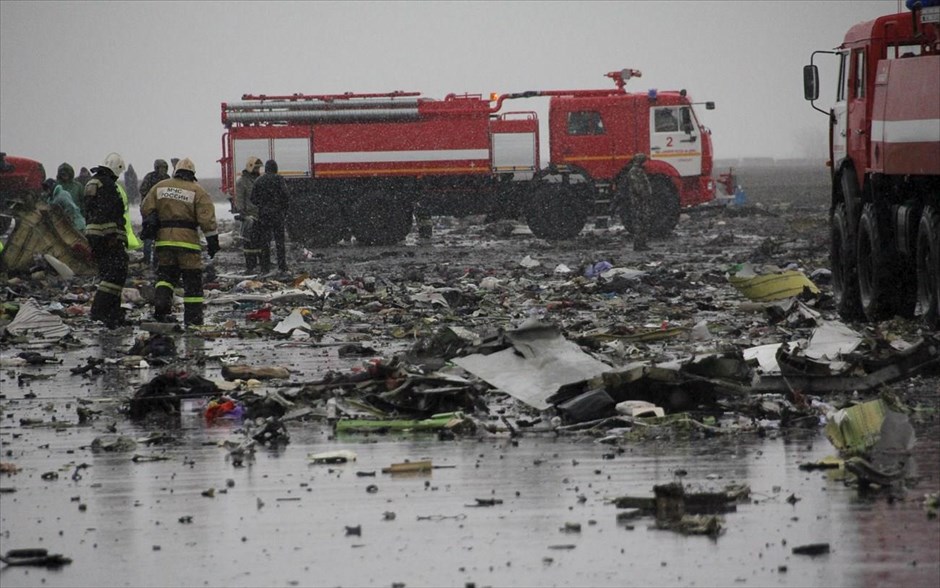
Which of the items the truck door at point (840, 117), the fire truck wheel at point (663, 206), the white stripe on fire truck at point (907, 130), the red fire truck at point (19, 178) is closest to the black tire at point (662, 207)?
the fire truck wheel at point (663, 206)

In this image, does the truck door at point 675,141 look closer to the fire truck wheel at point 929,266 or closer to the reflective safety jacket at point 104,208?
the reflective safety jacket at point 104,208

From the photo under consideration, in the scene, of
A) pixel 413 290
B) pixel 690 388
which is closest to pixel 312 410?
pixel 690 388

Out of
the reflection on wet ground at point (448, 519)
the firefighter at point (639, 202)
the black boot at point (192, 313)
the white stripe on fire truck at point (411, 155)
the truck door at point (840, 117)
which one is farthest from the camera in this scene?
the white stripe on fire truck at point (411, 155)

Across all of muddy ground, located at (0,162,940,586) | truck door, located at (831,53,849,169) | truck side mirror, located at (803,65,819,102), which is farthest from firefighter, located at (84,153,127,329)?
truck door, located at (831,53,849,169)

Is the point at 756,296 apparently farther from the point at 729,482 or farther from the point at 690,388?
the point at 729,482

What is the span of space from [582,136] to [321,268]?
9721 millimetres

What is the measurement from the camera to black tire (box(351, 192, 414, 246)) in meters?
32.4

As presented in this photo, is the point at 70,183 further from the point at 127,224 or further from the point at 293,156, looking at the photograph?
the point at 293,156

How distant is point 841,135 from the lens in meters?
15.4

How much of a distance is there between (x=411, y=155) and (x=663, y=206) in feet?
17.8

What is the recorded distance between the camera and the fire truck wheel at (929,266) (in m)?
12.6

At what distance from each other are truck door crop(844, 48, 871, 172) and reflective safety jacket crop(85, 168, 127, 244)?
290 inches

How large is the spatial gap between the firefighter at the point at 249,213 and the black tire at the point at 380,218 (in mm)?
8010

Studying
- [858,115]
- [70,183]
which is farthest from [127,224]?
[858,115]
